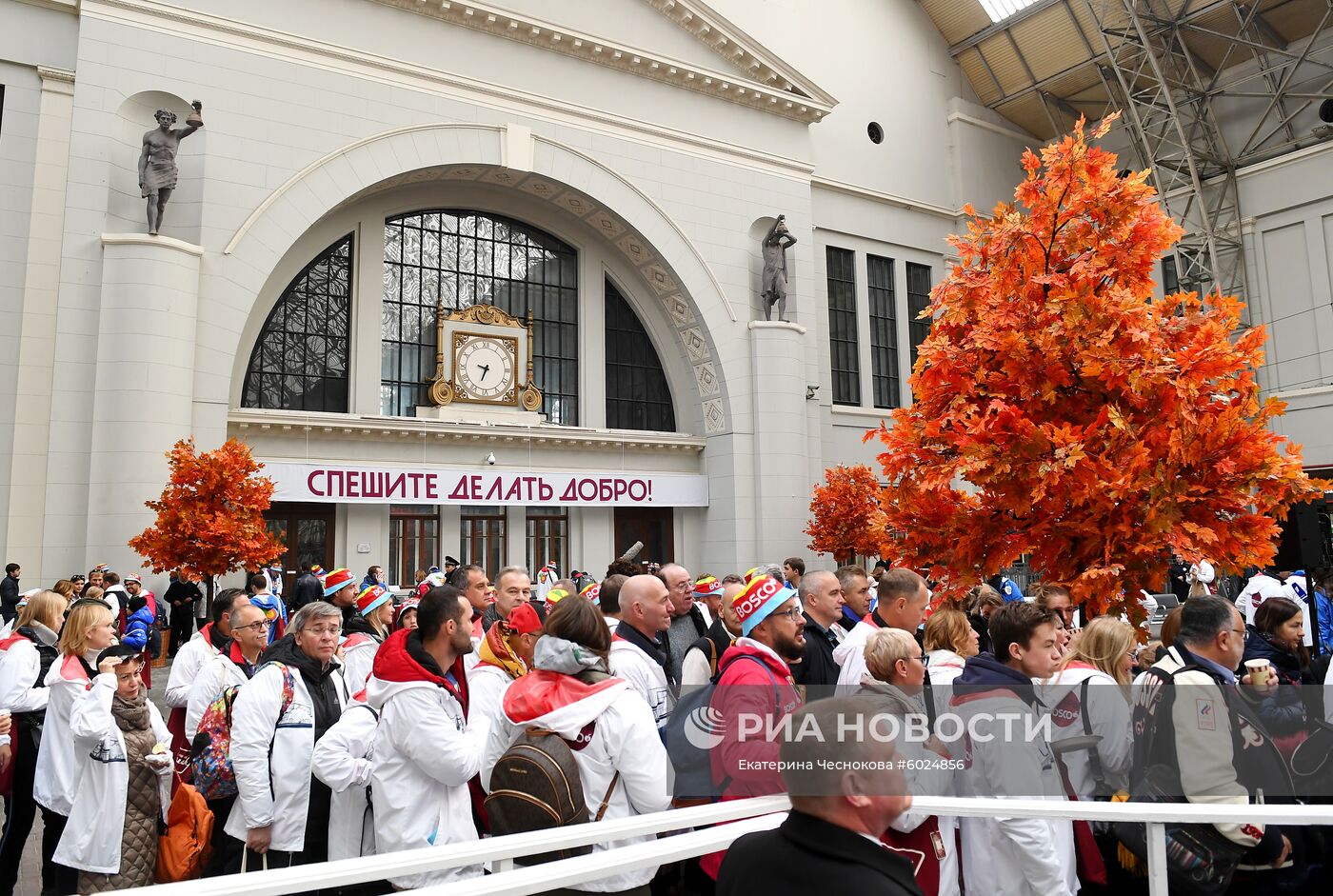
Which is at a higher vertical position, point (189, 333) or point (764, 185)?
point (764, 185)

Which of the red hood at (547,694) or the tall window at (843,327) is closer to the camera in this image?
the red hood at (547,694)

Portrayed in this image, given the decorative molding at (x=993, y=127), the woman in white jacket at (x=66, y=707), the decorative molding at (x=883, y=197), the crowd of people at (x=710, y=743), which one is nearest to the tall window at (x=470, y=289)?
the decorative molding at (x=883, y=197)

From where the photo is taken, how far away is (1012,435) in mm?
5371

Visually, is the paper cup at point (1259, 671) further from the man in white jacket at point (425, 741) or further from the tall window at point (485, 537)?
the tall window at point (485, 537)

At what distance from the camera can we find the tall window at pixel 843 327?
2715 centimetres

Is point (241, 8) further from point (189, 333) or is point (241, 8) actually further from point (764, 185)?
point (764, 185)

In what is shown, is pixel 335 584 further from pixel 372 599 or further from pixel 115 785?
pixel 115 785

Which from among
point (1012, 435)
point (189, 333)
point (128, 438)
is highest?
point (189, 333)

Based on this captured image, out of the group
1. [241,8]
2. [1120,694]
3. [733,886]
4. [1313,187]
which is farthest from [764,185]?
[733,886]

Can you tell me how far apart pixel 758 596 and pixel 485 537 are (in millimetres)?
18961

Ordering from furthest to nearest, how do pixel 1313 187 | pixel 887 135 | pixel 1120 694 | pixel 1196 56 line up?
pixel 887 135 → pixel 1196 56 → pixel 1313 187 → pixel 1120 694

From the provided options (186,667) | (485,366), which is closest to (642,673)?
(186,667)

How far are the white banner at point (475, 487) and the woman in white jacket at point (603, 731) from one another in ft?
51.7

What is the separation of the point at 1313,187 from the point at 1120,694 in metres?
27.2
